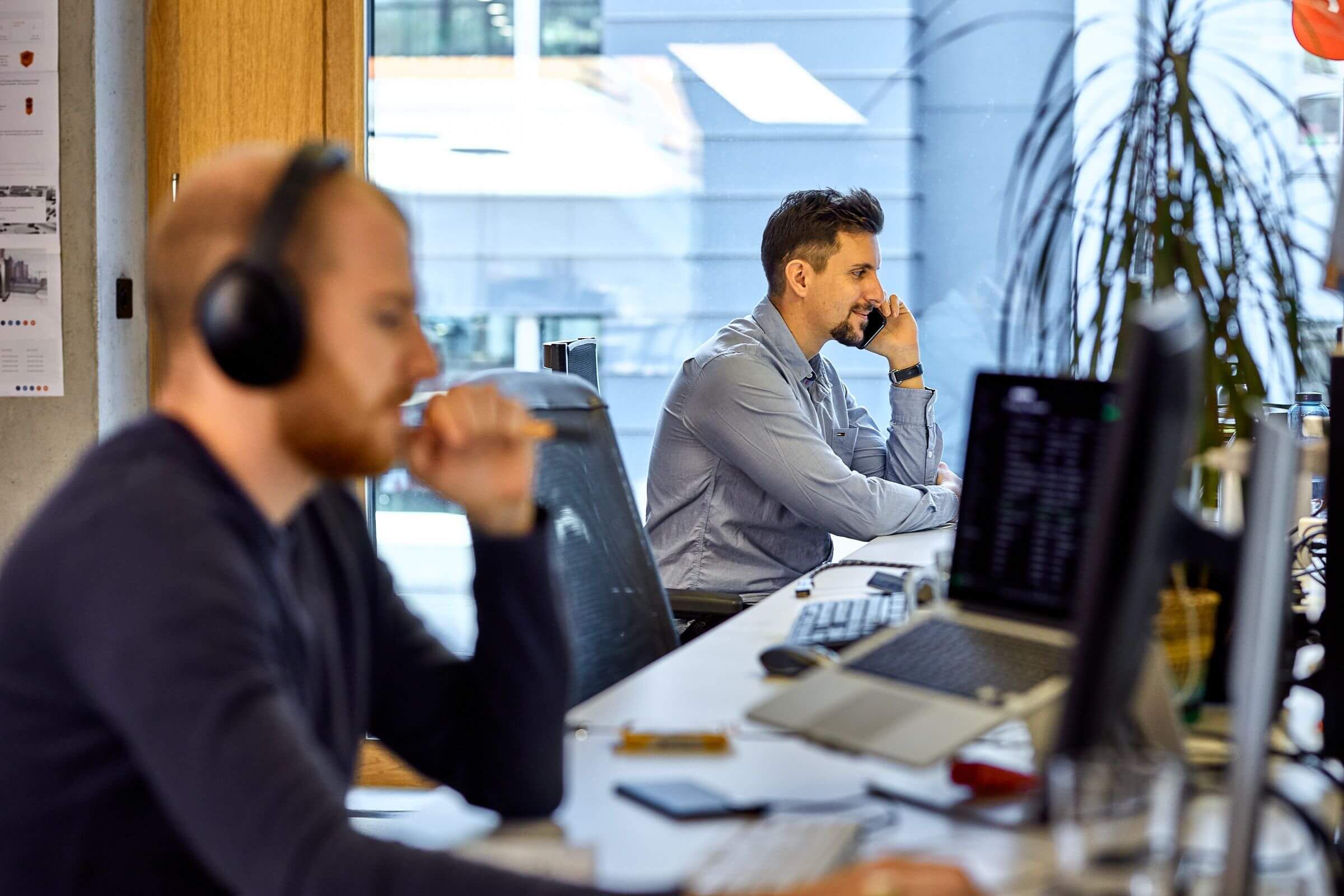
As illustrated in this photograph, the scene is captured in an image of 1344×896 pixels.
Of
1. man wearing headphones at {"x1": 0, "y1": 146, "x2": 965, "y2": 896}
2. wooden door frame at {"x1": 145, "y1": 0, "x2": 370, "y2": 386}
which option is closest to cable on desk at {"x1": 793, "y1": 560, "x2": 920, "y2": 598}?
man wearing headphones at {"x1": 0, "y1": 146, "x2": 965, "y2": 896}

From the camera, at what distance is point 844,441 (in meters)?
3.11

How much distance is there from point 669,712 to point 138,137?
2.57 meters

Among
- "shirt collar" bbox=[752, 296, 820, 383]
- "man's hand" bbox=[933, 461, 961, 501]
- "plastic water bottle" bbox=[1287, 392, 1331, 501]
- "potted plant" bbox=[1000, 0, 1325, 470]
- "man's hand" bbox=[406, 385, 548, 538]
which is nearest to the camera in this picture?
"man's hand" bbox=[406, 385, 548, 538]

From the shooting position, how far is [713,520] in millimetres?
2760

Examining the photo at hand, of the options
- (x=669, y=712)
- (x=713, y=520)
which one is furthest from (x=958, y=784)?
(x=713, y=520)

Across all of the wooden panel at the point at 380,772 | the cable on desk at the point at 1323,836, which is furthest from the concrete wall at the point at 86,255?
the cable on desk at the point at 1323,836

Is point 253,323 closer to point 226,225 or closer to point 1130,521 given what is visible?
point 226,225

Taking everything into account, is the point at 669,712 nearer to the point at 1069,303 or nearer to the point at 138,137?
the point at 1069,303

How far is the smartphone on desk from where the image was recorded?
1119 millimetres

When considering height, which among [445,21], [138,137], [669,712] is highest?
[445,21]

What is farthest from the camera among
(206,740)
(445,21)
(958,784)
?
(445,21)

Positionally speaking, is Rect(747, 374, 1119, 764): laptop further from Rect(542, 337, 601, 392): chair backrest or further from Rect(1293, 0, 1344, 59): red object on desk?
Rect(1293, 0, 1344, 59): red object on desk

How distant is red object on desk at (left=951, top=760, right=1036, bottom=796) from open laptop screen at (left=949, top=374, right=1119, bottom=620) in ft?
0.77

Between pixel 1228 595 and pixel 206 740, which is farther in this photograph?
pixel 1228 595
